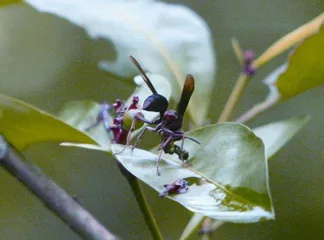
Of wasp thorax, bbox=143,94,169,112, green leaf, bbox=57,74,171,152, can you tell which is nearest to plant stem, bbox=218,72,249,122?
green leaf, bbox=57,74,171,152

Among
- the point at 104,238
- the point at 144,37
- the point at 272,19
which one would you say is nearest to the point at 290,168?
the point at 272,19

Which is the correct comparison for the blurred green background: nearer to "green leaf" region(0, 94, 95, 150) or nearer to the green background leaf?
the green background leaf

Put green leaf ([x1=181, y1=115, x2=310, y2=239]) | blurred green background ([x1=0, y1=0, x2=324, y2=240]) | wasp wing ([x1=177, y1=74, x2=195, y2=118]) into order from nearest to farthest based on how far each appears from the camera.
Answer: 1. wasp wing ([x1=177, y1=74, x2=195, y2=118])
2. green leaf ([x1=181, y1=115, x2=310, y2=239])
3. blurred green background ([x1=0, y1=0, x2=324, y2=240])

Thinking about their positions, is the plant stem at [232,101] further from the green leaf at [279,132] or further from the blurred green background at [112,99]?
the blurred green background at [112,99]

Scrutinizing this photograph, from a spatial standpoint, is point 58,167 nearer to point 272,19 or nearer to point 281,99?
point 272,19

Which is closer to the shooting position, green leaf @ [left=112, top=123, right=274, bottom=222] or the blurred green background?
green leaf @ [left=112, top=123, right=274, bottom=222]

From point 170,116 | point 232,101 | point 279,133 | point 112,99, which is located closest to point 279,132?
point 279,133
